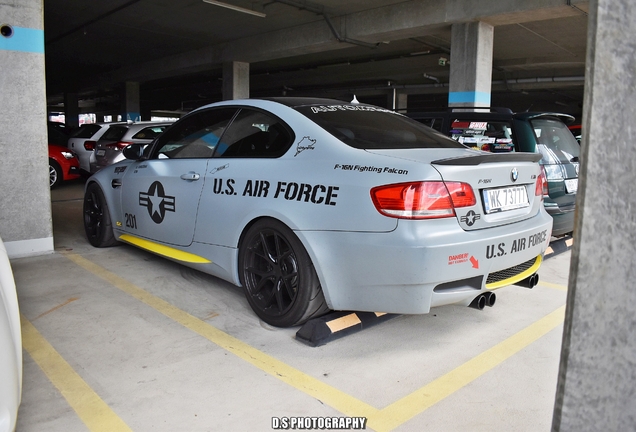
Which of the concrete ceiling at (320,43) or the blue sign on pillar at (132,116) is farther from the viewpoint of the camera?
the blue sign on pillar at (132,116)

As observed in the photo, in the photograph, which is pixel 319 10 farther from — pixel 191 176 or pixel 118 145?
pixel 191 176

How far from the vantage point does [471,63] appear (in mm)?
12484

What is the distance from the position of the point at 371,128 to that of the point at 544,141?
2.67m

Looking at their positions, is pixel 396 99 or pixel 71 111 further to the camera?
pixel 71 111

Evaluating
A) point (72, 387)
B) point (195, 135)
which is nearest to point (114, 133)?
point (195, 135)

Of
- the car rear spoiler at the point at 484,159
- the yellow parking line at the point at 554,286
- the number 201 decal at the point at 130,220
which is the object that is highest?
the car rear spoiler at the point at 484,159

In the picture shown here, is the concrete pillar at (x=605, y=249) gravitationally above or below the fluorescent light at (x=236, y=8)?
below

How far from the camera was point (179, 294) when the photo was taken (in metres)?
3.88

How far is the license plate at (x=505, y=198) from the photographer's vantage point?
286 centimetres

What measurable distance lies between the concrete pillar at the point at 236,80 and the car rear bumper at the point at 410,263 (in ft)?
54.5

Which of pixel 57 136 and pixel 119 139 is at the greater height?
pixel 57 136

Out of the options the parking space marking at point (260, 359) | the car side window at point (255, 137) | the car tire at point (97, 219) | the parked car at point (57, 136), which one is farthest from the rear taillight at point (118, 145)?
the car side window at point (255, 137)

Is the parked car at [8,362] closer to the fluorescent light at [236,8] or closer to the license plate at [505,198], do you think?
the license plate at [505,198]

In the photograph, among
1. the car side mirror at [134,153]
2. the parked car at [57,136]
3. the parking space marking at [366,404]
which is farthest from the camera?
the parked car at [57,136]
